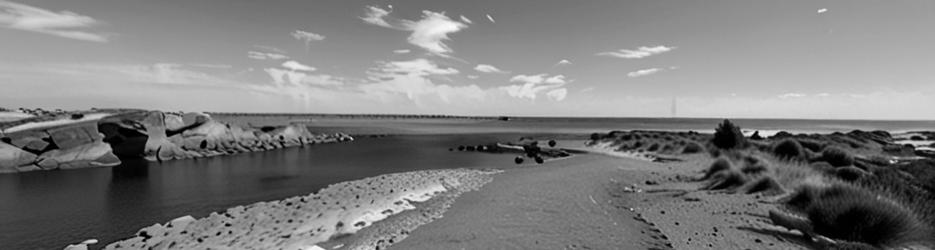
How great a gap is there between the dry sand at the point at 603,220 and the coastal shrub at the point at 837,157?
7.75m

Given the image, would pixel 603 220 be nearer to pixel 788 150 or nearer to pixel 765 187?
pixel 765 187

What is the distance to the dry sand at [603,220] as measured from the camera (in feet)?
22.0

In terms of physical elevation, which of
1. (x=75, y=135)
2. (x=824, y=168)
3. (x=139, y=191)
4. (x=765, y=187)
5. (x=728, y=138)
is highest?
(x=75, y=135)

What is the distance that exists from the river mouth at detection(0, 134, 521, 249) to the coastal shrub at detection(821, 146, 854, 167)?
16.5 meters

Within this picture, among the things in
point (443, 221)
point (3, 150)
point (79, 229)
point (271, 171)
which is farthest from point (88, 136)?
point (443, 221)

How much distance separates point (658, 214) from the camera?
28.8 feet

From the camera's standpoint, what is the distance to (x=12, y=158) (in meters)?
18.5

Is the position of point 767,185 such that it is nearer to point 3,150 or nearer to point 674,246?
point 674,246

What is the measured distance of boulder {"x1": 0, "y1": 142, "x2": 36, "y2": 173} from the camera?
718 inches

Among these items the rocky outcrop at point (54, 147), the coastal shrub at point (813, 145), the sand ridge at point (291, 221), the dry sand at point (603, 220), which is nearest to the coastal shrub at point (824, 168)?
the dry sand at point (603, 220)

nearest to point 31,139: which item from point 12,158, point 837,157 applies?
point 12,158

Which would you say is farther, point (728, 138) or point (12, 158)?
point (728, 138)

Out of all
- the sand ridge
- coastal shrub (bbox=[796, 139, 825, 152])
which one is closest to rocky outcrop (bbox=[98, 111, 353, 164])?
the sand ridge

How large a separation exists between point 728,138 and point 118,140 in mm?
43782
